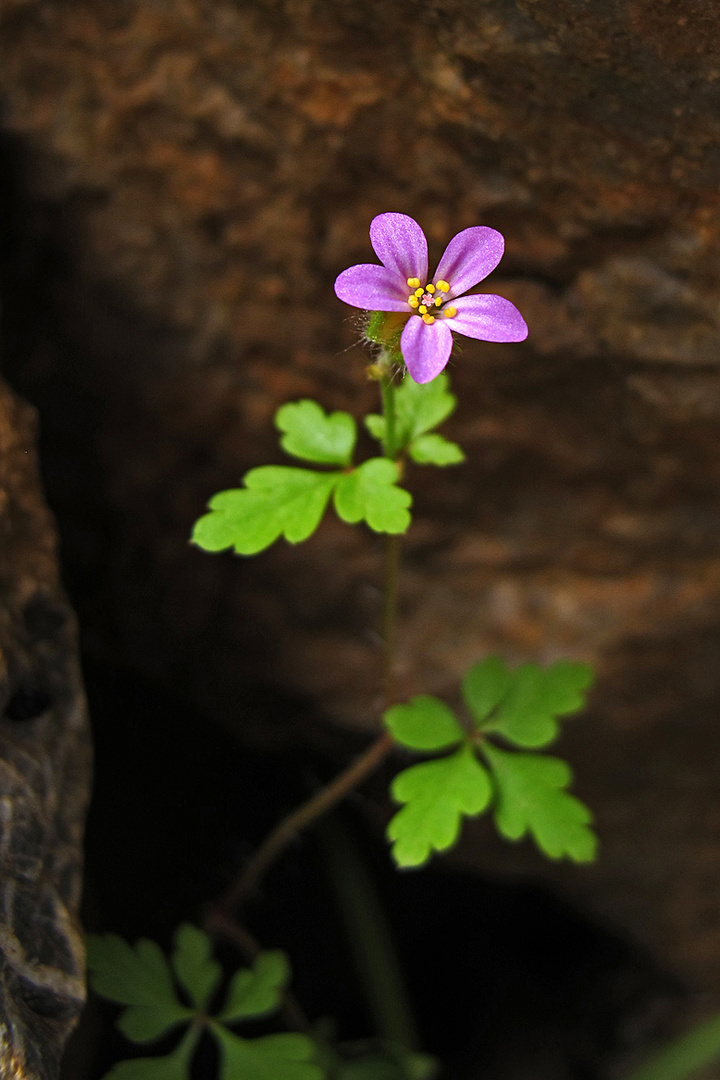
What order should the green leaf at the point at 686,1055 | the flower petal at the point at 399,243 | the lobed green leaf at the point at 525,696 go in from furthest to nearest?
the green leaf at the point at 686,1055 < the lobed green leaf at the point at 525,696 < the flower petal at the point at 399,243

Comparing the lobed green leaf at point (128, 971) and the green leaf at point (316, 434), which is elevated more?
the green leaf at point (316, 434)

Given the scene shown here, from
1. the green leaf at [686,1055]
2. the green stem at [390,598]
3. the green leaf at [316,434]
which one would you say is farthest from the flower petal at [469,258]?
the green leaf at [686,1055]

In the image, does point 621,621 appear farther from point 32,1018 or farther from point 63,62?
point 63,62

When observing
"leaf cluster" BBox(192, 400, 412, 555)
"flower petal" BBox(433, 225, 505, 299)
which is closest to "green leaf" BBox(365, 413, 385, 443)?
"leaf cluster" BBox(192, 400, 412, 555)

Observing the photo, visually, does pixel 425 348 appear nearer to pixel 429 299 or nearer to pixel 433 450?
pixel 429 299

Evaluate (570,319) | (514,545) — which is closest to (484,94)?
(570,319)

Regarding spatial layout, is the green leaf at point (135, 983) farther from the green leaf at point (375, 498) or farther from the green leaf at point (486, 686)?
the green leaf at point (375, 498)
